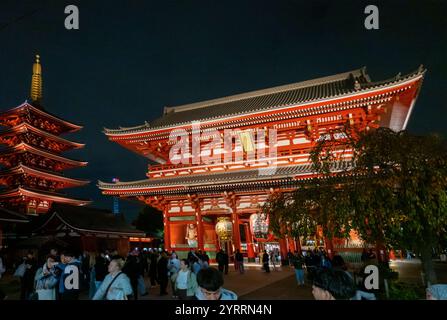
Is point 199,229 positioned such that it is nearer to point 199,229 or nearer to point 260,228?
point 199,229

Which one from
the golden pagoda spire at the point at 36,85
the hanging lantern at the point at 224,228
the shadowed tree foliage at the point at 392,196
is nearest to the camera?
the shadowed tree foliage at the point at 392,196

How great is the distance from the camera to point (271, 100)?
23766 mm

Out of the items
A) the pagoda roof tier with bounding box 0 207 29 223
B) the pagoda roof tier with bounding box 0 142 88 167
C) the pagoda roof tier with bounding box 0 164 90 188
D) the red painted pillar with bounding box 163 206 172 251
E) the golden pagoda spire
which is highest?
the golden pagoda spire

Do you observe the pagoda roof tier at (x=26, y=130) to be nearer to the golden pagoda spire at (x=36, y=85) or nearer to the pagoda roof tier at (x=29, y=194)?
the pagoda roof tier at (x=29, y=194)

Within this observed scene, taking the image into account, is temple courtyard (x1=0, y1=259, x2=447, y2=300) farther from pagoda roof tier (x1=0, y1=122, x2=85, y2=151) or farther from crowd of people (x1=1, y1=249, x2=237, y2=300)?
pagoda roof tier (x1=0, y1=122, x2=85, y2=151)

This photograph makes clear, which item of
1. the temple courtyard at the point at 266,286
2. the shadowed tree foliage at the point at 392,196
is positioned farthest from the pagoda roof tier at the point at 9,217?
the shadowed tree foliage at the point at 392,196

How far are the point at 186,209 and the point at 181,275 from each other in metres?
13.3

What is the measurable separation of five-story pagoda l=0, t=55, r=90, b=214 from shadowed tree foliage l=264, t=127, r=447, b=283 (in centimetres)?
3272

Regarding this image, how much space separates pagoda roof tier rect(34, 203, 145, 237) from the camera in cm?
1929

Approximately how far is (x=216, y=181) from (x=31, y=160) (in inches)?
1051

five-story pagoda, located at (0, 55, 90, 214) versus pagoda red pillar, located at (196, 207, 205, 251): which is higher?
five-story pagoda, located at (0, 55, 90, 214)

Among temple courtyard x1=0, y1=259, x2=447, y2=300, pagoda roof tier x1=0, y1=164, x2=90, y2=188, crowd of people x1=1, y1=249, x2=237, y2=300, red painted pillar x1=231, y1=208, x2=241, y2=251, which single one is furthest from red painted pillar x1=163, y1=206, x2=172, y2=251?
pagoda roof tier x1=0, y1=164, x2=90, y2=188

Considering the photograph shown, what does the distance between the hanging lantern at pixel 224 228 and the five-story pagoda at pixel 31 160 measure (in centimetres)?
2281

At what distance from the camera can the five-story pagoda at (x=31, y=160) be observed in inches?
1280
